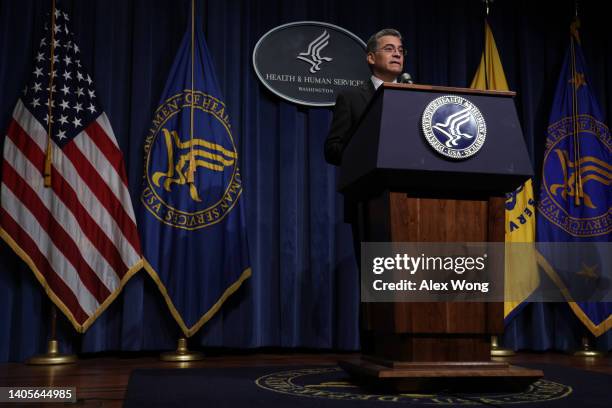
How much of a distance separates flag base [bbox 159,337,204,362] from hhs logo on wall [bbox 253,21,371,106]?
1608 mm

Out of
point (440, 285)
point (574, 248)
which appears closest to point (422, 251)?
point (440, 285)

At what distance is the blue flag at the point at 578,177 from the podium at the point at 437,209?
7.60ft

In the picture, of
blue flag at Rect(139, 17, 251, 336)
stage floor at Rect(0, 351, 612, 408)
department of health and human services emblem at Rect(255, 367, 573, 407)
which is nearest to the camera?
department of health and human services emblem at Rect(255, 367, 573, 407)

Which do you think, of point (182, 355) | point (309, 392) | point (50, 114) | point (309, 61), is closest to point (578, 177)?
point (309, 61)

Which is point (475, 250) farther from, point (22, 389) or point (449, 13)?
point (449, 13)

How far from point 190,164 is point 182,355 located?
1.05 meters

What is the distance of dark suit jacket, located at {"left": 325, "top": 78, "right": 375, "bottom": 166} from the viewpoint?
7.40 ft

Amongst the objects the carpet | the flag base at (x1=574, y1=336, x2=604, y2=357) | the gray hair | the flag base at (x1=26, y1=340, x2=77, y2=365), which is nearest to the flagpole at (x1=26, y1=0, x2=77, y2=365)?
the flag base at (x1=26, y1=340, x2=77, y2=365)

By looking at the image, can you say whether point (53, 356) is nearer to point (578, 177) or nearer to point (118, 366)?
point (118, 366)

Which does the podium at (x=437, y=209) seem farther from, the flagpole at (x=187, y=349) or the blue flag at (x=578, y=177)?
the blue flag at (x=578, y=177)

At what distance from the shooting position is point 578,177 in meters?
3.99

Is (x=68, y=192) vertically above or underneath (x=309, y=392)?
above

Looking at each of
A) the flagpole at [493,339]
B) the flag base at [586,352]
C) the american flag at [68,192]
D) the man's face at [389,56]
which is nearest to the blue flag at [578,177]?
the flag base at [586,352]

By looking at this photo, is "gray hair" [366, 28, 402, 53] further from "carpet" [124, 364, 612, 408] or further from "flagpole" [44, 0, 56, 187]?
"flagpole" [44, 0, 56, 187]
